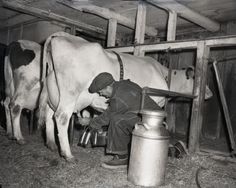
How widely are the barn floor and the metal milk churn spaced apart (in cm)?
20

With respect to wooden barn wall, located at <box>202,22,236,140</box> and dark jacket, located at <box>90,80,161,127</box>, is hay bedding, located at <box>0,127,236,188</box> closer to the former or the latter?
dark jacket, located at <box>90,80,161,127</box>

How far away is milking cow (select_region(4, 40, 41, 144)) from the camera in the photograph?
550 cm

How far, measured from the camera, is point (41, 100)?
5.18m

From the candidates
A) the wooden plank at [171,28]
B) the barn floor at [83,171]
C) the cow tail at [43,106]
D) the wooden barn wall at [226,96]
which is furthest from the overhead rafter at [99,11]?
the barn floor at [83,171]

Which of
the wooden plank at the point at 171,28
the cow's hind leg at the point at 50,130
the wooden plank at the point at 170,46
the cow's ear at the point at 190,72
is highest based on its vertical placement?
the wooden plank at the point at 171,28

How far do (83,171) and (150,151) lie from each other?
3.73 ft

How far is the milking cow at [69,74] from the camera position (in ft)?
14.6

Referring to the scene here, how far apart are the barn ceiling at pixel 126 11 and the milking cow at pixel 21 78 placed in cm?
127

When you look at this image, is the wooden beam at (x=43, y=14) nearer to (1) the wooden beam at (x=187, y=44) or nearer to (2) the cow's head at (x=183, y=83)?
(1) the wooden beam at (x=187, y=44)

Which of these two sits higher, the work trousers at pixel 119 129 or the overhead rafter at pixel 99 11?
the overhead rafter at pixel 99 11

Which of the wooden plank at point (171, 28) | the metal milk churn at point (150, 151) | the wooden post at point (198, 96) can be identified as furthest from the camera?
the wooden plank at point (171, 28)

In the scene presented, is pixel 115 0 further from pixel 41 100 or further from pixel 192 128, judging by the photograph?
pixel 192 128

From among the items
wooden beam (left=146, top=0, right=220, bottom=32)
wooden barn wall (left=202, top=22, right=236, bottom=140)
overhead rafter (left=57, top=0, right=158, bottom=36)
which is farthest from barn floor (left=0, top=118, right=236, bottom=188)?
overhead rafter (left=57, top=0, right=158, bottom=36)

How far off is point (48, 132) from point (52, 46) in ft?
5.25
